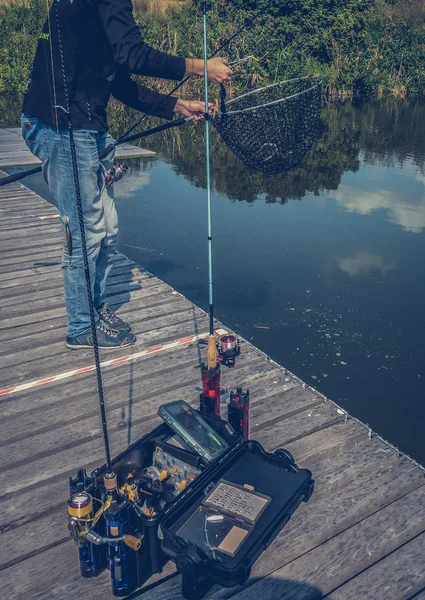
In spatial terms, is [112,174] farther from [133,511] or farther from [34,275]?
[133,511]

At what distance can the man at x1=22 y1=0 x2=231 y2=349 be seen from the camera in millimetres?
3377

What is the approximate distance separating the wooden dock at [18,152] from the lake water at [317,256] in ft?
1.51

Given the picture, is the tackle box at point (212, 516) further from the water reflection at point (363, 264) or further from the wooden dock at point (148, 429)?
the water reflection at point (363, 264)

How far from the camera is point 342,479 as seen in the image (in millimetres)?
3076

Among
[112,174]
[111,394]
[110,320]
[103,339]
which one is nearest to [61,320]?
[110,320]

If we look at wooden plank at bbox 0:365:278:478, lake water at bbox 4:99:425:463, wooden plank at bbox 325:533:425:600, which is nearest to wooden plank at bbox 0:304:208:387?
wooden plank at bbox 0:365:278:478

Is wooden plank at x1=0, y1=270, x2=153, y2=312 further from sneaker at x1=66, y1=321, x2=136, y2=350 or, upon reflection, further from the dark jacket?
the dark jacket

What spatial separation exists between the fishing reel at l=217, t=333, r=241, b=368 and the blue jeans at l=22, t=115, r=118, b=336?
1021mm

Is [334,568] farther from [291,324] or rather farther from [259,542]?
[291,324]

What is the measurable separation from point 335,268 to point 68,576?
6121 mm

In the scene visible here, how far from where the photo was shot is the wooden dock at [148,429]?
2.51 metres

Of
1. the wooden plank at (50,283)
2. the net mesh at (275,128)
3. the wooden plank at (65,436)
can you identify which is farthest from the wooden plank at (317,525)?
the wooden plank at (50,283)

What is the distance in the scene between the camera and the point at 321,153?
1398 centimetres

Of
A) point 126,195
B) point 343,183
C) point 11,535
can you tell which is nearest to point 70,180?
point 11,535
